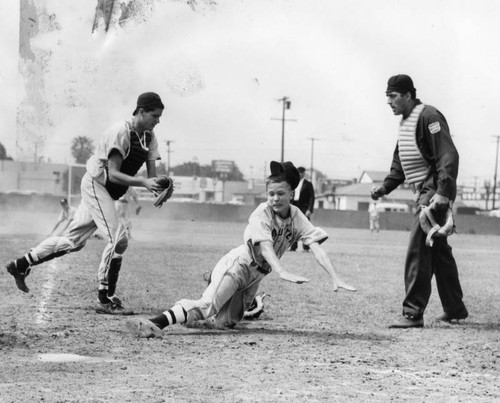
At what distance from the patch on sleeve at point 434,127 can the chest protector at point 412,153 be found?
0.16m

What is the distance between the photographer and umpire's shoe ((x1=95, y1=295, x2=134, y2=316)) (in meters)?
6.98

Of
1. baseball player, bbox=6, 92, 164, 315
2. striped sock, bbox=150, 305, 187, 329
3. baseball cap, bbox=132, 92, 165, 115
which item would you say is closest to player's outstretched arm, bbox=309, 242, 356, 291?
striped sock, bbox=150, 305, 187, 329

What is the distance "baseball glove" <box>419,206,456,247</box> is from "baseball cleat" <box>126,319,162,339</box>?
7.58ft

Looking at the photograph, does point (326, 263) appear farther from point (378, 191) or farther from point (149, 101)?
point (149, 101)

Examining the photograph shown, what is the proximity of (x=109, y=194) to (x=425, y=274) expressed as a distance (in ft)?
9.12

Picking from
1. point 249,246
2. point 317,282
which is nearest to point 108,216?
point 249,246

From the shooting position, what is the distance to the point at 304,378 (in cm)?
435

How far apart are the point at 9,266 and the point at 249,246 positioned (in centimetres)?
240

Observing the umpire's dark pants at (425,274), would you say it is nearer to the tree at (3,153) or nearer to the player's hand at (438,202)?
the player's hand at (438,202)

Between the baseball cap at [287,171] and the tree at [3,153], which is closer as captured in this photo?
the baseball cap at [287,171]

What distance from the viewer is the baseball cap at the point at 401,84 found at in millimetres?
6727

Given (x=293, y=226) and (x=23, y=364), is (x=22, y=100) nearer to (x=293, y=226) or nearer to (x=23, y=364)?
→ (x=293, y=226)

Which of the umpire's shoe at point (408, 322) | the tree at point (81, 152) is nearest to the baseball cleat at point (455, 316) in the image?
the umpire's shoe at point (408, 322)

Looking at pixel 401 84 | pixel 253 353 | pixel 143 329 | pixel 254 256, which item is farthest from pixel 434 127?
pixel 143 329
